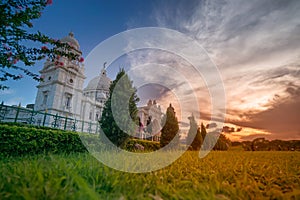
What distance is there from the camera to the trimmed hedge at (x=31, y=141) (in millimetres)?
5824

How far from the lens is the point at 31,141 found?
253 inches

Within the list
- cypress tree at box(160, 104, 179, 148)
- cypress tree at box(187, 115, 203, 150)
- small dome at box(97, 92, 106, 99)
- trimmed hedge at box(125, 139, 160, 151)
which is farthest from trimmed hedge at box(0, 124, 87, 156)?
small dome at box(97, 92, 106, 99)

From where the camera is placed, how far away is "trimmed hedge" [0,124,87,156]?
582 cm

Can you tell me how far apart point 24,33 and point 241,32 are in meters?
5.76

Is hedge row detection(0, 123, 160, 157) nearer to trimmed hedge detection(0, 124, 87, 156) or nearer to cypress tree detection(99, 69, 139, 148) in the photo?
trimmed hedge detection(0, 124, 87, 156)

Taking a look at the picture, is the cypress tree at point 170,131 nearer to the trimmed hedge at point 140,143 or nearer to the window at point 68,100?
the trimmed hedge at point 140,143

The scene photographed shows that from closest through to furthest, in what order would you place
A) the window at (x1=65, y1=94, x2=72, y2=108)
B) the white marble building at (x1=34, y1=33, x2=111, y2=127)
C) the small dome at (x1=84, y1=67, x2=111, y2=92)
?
the white marble building at (x1=34, y1=33, x2=111, y2=127), the window at (x1=65, y1=94, x2=72, y2=108), the small dome at (x1=84, y1=67, x2=111, y2=92)

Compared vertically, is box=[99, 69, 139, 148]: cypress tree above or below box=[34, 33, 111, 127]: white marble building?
below

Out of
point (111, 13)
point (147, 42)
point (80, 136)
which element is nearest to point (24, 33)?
point (111, 13)

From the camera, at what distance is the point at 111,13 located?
19.1 ft

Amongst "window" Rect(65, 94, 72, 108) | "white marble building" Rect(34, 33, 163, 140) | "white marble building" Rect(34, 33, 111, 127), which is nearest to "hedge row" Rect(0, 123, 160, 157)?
"white marble building" Rect(34, 33, 163, 140)

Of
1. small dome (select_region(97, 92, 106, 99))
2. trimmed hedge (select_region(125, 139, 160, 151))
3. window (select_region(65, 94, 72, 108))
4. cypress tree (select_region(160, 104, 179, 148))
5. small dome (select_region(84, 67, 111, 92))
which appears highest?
small dome (select_region(84, 67, 111, 92))

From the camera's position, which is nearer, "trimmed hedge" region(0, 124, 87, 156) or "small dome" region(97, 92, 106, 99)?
"trimmed hedge" region(0, 124, 87, 156)

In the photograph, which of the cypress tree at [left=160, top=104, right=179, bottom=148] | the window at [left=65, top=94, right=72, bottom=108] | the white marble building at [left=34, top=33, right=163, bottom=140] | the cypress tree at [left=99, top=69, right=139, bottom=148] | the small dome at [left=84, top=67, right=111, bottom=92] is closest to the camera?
the cypress tree at [left=99, top=69, right=139, bottom=148]
